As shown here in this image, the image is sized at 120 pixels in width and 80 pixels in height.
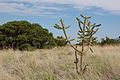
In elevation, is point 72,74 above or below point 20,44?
above

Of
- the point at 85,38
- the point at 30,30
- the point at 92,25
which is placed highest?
the point at 92,25

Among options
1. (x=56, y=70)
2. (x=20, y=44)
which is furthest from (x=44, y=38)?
(x=56, y=70)

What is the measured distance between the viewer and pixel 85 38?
3865 millimetres

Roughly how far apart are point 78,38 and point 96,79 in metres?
0.87

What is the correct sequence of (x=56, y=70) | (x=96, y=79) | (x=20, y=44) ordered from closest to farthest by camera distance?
(x=96, y=79)
(x=56, y=70)
(x=20, y=44)

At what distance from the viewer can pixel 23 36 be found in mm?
17594

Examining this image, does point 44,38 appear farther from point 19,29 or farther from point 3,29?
point 3,29

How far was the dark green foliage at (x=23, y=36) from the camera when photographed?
1747 centimetres

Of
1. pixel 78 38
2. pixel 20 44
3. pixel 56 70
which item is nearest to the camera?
pixel 78 38

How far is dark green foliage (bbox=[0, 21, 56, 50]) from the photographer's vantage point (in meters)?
17.5

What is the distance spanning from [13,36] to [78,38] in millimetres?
15200

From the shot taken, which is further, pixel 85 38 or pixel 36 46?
pixel 36 46

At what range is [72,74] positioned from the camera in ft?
A: 12.7

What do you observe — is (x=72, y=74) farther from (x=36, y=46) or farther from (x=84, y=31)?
(x=36, y=46)
